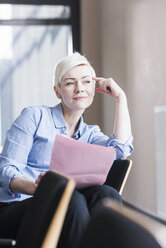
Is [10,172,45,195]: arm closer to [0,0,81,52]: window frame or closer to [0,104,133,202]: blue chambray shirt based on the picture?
[0,104,133,202]: blue chambray shirt

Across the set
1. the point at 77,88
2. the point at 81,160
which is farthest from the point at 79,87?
the point at 81,160

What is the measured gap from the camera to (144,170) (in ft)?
14.8

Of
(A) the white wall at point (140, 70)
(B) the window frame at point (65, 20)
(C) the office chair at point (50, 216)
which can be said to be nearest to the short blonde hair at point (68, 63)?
(C) the office chair at point (50, 216)

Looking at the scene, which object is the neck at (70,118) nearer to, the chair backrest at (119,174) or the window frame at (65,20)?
the chair backrest at (119,174)

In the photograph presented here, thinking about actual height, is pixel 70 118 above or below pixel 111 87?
below

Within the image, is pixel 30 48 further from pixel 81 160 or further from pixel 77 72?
pixel 81 160

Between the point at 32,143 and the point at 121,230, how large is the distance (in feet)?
4.58

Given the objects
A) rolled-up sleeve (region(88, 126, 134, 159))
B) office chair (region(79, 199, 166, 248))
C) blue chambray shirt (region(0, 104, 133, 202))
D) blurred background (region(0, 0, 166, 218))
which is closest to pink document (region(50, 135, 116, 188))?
blue chambray shirt (region(0, 104, 133, 202))

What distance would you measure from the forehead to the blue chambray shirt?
0.15 m

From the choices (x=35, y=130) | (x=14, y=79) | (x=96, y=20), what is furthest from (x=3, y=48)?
(x=35, y=130)

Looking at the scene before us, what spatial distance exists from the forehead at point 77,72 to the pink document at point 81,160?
1.64ft

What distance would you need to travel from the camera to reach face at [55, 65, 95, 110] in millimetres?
2137

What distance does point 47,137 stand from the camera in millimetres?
2078

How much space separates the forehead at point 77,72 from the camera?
2152mm
